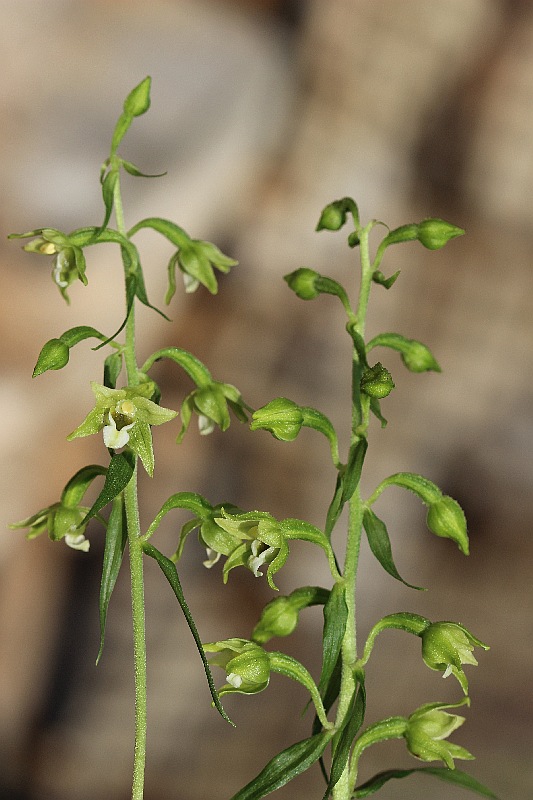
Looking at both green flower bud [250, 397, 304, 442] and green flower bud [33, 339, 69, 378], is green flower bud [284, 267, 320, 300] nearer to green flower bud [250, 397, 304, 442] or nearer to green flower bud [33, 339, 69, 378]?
green flower bud [250, 397, 304, 442]

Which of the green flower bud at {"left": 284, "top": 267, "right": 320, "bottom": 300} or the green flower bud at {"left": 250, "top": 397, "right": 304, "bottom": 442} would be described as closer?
the green flower bud at {"left": 250, "top": 397, "right": 304, "bottom": 442}

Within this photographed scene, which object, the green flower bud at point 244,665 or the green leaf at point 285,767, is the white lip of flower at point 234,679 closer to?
the green flower bud at point 244,665

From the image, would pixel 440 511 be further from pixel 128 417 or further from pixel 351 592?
pixel 128 417

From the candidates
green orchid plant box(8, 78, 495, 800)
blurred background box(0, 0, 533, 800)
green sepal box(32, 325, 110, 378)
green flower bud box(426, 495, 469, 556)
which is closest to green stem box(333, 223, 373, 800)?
green orchid plant box(8, 78, 495, 800)

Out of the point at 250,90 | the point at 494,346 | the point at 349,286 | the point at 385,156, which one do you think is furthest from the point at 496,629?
the point at 250,90

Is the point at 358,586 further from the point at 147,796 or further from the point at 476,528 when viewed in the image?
the point at 147,796

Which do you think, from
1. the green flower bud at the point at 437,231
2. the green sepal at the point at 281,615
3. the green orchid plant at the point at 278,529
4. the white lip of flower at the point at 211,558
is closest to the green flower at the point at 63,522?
the green orchid plant at the point at 278,529
